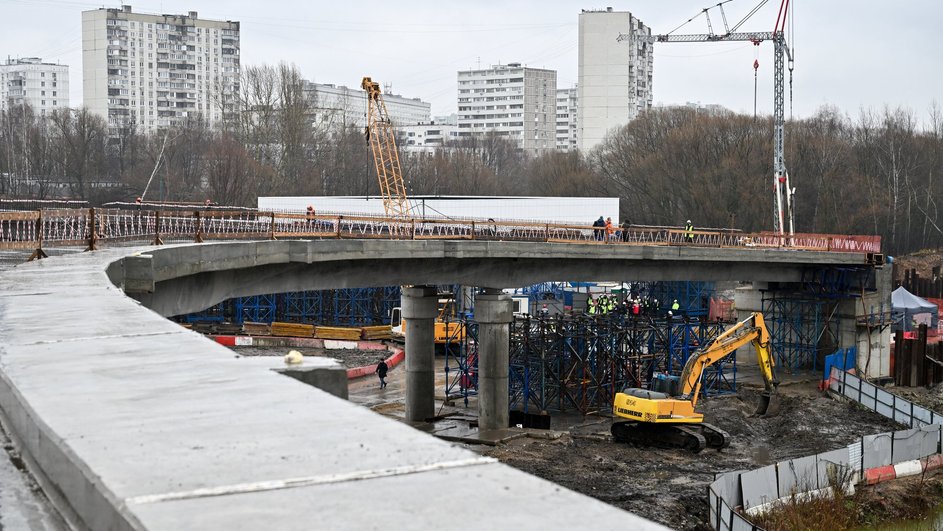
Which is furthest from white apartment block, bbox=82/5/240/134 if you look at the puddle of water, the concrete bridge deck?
the concrete bridge deck

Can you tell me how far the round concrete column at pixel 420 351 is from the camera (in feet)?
121

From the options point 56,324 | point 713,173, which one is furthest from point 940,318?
point 56,324

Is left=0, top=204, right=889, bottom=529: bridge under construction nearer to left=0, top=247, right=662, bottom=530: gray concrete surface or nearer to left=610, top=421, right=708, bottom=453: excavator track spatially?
left=0, top=247, right=662, bottom=530: gray concrete surface

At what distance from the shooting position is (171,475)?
3.55 m

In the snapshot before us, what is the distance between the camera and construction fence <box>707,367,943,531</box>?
75.9ft

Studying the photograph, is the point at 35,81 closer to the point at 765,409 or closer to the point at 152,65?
the point at 152,65

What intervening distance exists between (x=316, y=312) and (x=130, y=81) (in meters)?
116

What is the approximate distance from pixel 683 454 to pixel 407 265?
396 inches

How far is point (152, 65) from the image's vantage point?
164 meters

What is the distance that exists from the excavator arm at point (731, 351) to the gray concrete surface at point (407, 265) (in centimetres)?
479

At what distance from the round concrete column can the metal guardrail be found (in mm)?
2249

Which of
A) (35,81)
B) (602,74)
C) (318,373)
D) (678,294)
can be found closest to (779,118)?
(678,294)

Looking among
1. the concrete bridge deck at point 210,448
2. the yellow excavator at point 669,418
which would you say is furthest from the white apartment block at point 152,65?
the concrete bridge deck at point 210,448

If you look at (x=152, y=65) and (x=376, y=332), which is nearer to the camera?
(x=376, y=332)
